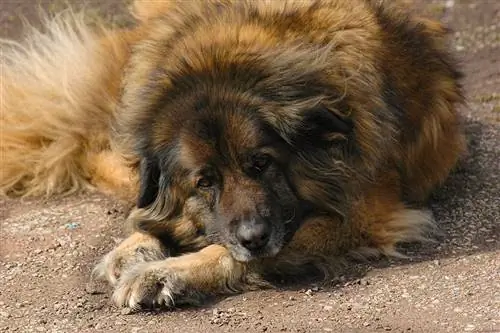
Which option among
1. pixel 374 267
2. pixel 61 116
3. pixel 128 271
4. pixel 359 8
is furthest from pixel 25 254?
pixel 359 8

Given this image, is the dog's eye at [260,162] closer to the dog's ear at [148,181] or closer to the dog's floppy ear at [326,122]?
the dog's floppy ear at [326,122]

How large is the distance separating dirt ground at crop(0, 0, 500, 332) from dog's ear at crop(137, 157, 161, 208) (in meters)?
0.43

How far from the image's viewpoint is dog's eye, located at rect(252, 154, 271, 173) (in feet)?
14.5

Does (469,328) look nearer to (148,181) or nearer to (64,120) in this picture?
(148,181)

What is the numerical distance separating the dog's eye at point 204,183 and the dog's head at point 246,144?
11mm

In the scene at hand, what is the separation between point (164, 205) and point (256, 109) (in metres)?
0.78

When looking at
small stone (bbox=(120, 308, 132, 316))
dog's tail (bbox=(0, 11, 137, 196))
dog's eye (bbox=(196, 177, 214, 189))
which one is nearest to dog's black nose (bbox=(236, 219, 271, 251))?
dog's eye (bbox=(196, 177, 214, 189))

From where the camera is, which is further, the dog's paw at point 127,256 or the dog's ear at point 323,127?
the dog's paw at point 127,256

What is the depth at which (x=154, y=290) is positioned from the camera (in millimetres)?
4367

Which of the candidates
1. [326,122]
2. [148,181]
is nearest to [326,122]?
[326,122]

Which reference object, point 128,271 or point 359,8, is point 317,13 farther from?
point 128,271

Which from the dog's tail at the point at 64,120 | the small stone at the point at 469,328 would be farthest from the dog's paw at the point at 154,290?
the dog's tail at the point at 64,120

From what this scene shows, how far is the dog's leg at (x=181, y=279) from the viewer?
436 centimetres

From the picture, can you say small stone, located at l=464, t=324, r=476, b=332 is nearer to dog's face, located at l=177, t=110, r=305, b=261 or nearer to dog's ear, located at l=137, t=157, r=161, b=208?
dog's face, located at l=177, t=110, r=305, b=261
